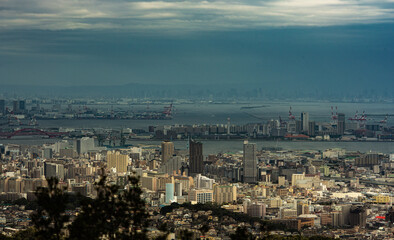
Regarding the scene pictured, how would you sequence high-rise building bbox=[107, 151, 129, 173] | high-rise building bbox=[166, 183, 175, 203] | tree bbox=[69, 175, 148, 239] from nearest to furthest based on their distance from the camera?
tree bbox=[69, 175, 148, 239], high-rise building bbox=[166, 183, 175, 203], high-rise building bbox=[107, 151, 129, 173]

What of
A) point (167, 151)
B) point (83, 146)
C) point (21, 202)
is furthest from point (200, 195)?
point (83, 146)

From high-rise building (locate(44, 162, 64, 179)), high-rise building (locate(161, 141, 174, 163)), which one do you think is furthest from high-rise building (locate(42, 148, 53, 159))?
high-rise building (locate(44, 162, 64, 179))

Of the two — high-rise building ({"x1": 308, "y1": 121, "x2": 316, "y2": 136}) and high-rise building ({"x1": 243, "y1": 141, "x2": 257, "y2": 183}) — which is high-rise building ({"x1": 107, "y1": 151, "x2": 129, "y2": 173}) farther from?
high-rise building ({"x1": 308, "y1": 121, "x2": 316, "y2": 136})

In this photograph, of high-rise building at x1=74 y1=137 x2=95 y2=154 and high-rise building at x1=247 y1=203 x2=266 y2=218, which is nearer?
high-rise building at x1=247 y1=203 x2=266 y2=218

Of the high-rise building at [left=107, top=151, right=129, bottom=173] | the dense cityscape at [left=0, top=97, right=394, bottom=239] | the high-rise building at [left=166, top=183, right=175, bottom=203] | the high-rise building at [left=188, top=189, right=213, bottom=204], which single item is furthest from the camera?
the high-rise building at [left=107, top=151, right=129, bottom=173]

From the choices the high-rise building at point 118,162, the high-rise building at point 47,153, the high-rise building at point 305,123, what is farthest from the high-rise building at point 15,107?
the high-rise building at point 118,162

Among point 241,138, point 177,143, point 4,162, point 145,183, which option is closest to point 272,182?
point 145,183
